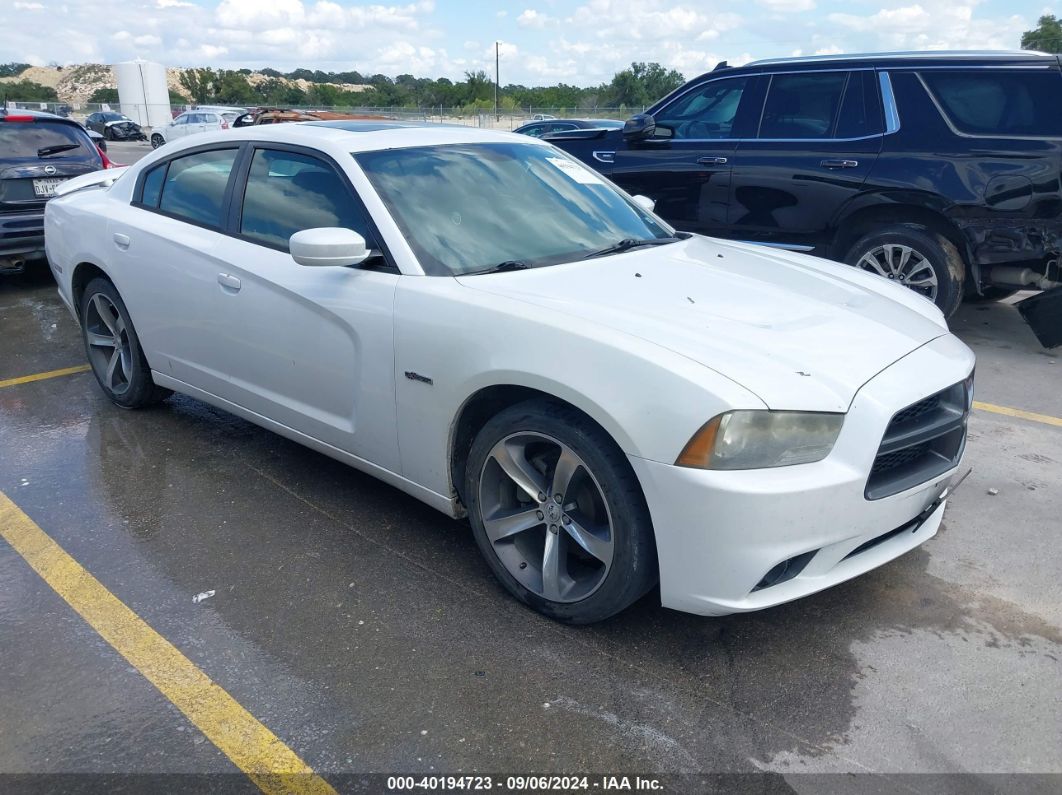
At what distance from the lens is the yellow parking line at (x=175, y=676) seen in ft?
7.72

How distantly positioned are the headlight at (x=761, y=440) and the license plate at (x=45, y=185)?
760cm

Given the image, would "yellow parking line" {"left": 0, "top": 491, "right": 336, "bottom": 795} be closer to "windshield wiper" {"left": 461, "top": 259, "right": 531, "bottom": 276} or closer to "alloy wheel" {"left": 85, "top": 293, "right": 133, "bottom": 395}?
"alloy wheel" {"left": 85, "top": 293, "right": 133, "bottom": 395}

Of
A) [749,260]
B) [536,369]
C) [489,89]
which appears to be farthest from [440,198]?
[489,89]

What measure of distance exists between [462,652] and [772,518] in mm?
1101

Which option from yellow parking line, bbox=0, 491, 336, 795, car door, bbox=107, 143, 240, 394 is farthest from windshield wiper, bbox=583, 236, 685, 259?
yellow parking line, bbox=0, 491, 336, 795

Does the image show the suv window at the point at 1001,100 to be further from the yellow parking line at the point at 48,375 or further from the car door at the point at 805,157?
the yellow parking line at the point at 48,375

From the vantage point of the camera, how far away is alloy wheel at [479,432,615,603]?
2824 millimetres

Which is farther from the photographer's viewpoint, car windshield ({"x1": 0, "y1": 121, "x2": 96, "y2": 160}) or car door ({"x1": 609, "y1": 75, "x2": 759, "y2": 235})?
car windshield ({"x1": 0, "y1": 121, "x2": 96, "y2": 160})

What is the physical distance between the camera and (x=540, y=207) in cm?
375

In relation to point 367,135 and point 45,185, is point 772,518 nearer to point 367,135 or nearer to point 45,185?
point 367,135

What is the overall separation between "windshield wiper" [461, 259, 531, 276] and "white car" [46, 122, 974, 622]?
1cm

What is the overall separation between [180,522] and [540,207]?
207 centimetres

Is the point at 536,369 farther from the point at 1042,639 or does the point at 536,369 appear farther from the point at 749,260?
the point at 1042,639

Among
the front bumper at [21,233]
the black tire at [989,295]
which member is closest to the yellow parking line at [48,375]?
the front bumper at [21,233]
